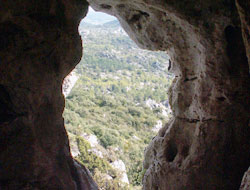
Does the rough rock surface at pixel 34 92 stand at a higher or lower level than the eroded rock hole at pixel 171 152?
higher

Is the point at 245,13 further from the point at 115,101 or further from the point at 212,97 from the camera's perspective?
the point at 115,101

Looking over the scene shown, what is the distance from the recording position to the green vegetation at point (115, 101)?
29481 mm

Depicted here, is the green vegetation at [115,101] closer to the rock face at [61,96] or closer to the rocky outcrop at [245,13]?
the rock face at [61,96]

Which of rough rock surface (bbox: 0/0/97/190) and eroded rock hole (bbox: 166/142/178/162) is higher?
rough rock surface (bbox: 0/0/97/190)

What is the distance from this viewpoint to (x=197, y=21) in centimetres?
544

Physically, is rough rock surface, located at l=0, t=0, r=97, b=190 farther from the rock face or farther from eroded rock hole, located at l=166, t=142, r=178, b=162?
eroded rock hole, located at l=166, t=142, r=178, b=162

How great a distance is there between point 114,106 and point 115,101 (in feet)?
12.8

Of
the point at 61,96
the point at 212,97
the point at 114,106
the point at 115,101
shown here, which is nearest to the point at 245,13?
the point at 212,97

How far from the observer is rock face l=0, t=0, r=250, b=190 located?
17.2 feet

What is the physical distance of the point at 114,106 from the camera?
2135 inches

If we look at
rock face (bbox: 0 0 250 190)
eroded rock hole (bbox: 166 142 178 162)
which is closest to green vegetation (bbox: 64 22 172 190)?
eroded rock hole (bbox: 166 142 178 162)

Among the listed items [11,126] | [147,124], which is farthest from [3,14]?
[147,124]

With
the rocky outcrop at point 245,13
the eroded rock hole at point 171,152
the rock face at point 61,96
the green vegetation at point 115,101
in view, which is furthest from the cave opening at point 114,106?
the rocky outcrop at point 245,13

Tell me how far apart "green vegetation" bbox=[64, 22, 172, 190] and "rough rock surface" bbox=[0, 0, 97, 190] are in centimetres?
526
